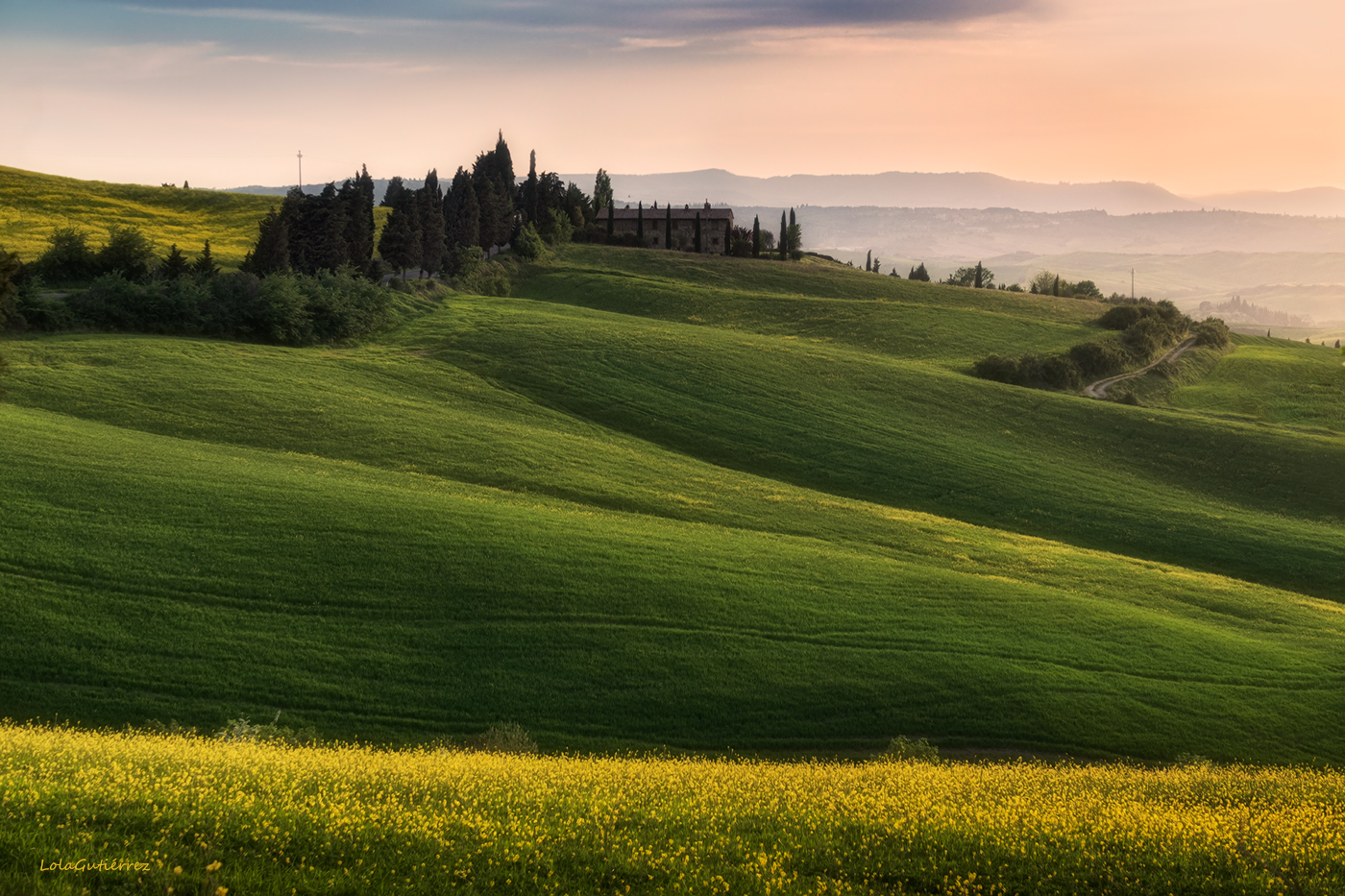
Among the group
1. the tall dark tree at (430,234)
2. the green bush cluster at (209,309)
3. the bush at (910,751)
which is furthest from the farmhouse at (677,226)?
the bush at (910,751)

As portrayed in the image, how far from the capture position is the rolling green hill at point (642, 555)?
22797 millimetres

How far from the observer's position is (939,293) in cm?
11294

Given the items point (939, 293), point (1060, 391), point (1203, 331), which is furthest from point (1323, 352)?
point (1060, 391)

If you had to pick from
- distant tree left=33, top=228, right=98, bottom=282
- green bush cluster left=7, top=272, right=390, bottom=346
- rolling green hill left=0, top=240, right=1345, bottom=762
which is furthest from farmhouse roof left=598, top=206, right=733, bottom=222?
distant tree left=33, top=228, right=98, bottom=282

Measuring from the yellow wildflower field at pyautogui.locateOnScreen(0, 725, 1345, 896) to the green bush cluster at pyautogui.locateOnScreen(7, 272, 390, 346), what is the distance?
165ft

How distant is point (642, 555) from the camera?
3111 cm

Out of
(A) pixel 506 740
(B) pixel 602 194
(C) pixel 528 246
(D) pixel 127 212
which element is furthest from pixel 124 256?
(B) pixel 602 194

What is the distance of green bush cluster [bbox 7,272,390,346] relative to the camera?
183 ft

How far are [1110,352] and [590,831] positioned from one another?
88.1m

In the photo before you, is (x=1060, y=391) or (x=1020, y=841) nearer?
(x=1020, y=841)

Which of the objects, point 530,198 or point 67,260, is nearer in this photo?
point 67,260

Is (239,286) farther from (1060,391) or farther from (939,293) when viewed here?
(939,293)

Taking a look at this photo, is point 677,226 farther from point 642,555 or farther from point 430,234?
point 642,555

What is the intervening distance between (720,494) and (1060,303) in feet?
293
